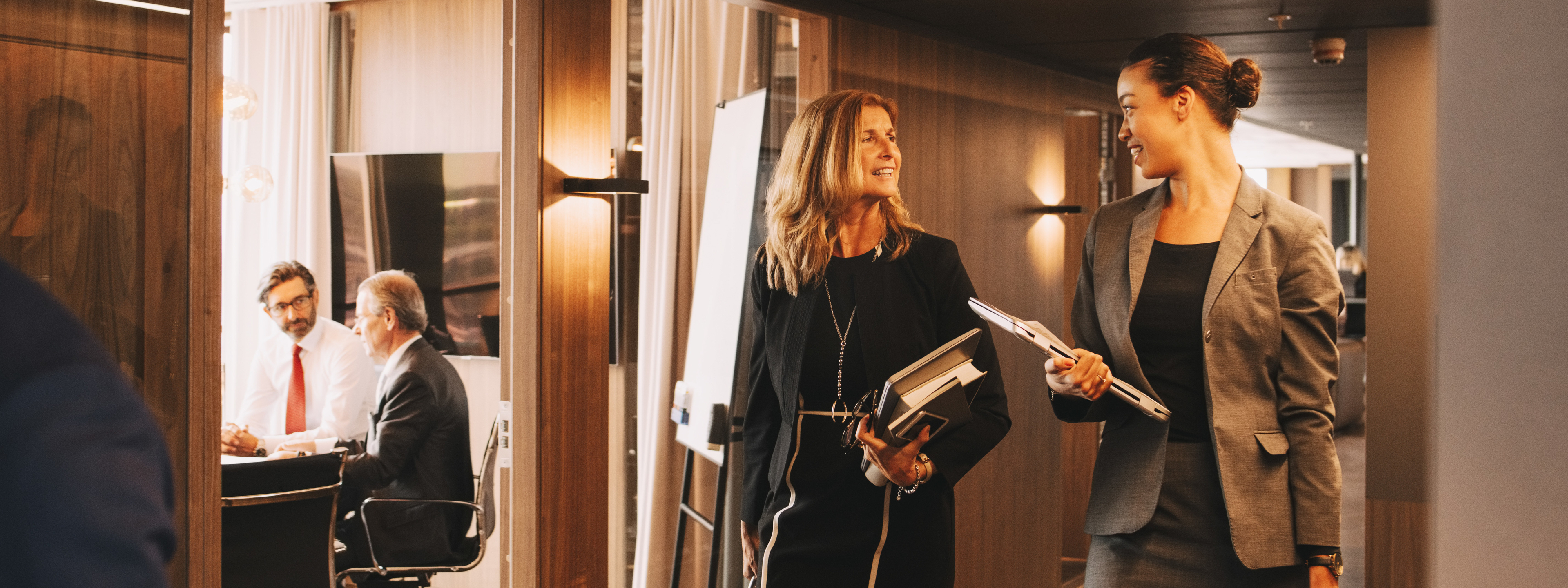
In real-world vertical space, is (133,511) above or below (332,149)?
below

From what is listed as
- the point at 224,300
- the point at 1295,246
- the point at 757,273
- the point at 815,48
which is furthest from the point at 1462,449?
the point at 224,300

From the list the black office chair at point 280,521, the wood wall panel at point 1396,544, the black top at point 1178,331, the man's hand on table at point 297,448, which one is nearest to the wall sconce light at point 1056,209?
the wood wall panel at point 1396,544

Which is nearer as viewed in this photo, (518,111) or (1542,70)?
(1542,70)

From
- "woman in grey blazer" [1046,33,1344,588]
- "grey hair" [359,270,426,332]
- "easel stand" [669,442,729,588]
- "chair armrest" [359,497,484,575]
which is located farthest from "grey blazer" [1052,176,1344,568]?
"grey hair" [359,270,426,332]

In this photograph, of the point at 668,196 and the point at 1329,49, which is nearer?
the point at 668,196

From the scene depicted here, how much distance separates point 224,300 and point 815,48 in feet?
13.0

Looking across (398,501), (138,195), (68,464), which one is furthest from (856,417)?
(398,501)

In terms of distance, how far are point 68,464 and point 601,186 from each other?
2.36 m

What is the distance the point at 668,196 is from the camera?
315cm

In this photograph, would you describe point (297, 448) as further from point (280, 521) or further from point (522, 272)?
point (522, 272)

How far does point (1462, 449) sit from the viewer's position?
793 mm

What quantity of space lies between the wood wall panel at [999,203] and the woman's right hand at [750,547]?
1.54 m

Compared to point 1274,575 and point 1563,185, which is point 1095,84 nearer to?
point 1274,575

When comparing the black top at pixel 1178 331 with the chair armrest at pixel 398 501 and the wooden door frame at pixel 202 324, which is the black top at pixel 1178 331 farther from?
the chair armrest at pixel 398 501
